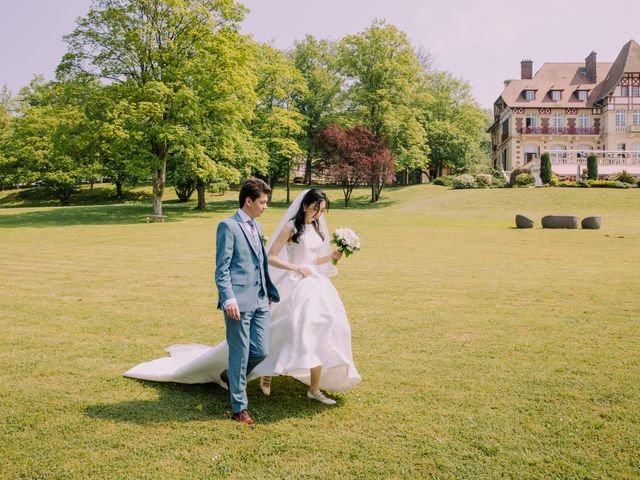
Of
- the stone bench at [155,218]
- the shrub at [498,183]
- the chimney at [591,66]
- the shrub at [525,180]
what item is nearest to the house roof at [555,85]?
the chimney at [591,66]

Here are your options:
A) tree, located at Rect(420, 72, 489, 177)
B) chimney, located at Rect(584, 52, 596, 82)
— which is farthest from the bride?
chimney, located at Rect(584, 52, 596, 82)

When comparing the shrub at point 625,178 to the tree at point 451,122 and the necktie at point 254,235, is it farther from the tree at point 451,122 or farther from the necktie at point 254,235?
the necktie at point 254,235

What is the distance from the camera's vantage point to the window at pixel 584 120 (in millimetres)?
61844

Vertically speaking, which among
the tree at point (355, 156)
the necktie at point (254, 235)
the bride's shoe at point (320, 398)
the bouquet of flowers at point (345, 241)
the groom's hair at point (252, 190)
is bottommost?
the bride's shoe at point (320, 398)

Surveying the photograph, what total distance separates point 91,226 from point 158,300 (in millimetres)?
20064

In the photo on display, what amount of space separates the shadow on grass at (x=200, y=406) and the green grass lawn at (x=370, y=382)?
0.08ft

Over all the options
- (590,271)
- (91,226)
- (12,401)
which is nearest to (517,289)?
(590,271)

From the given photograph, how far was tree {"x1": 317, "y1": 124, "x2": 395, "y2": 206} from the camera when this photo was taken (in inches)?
1715

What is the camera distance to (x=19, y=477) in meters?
4.12

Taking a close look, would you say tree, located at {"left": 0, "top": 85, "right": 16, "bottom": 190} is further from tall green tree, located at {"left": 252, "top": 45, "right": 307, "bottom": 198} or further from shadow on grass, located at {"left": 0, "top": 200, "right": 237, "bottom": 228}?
tall green tree, located at {"left": 252, "top": 45, "right": 307, "bottom": 198}

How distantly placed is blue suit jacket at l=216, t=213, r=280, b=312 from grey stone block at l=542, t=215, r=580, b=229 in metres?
24.3

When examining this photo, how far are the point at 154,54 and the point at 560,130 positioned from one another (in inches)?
1946

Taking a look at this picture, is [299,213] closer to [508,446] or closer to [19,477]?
[508,446]

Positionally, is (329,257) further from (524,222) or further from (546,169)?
(546,169)
